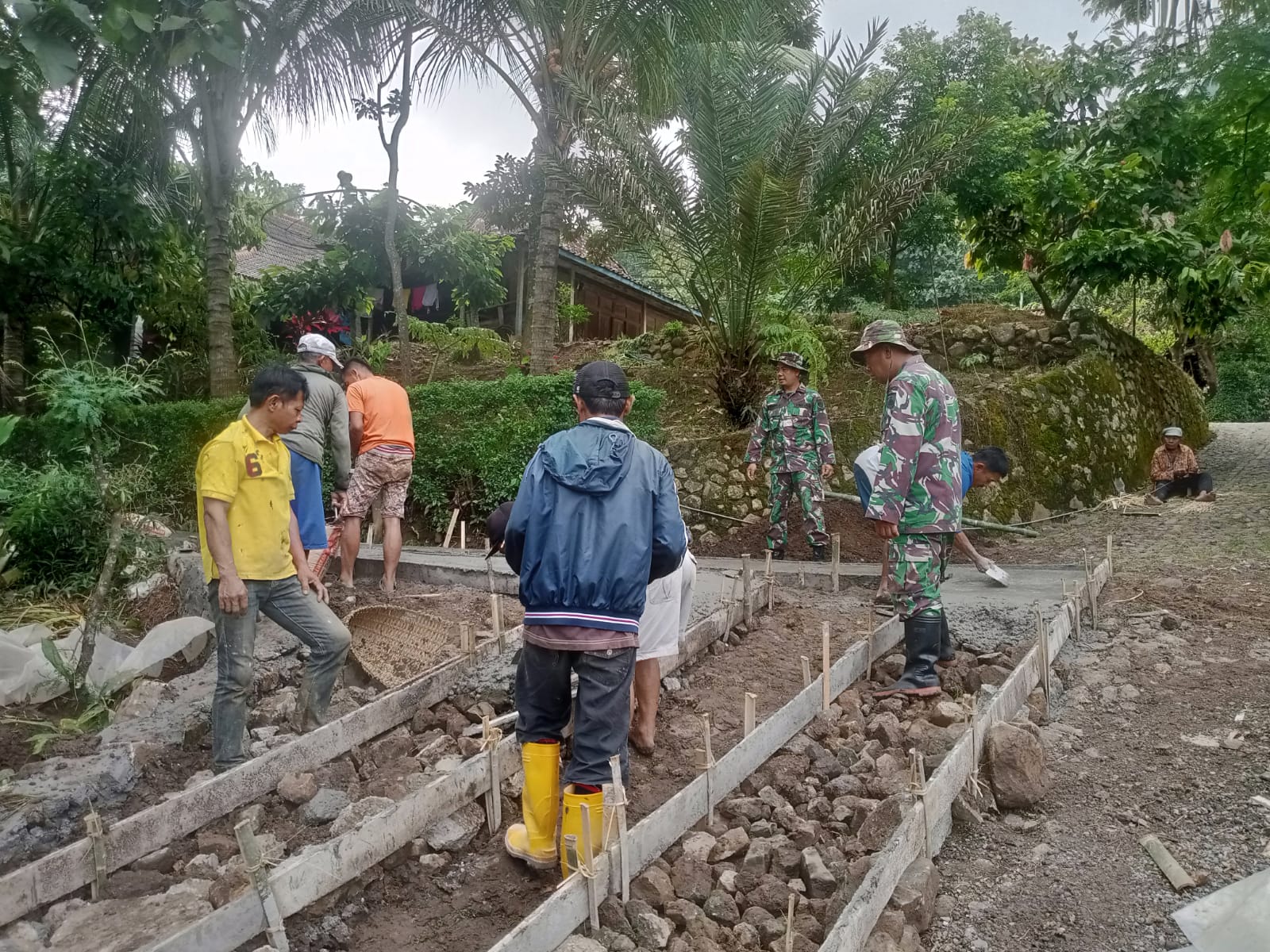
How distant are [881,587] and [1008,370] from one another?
23.4 feet

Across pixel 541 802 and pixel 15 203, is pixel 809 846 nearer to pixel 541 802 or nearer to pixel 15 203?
pixel 541 802

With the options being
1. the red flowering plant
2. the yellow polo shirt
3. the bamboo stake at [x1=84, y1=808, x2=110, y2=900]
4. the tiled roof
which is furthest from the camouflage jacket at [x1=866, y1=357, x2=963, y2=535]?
the tiled roof

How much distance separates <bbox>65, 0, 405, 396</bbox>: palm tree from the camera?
10.6 m

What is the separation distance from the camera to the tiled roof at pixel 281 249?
64.1 feet

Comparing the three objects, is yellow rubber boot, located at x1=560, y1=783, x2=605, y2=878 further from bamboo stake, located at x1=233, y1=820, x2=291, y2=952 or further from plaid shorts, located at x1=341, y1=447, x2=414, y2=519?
plaid shorts, located at x1=341, y1=447, x2=414, y2=519

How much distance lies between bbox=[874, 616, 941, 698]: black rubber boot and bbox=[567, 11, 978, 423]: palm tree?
208 inches

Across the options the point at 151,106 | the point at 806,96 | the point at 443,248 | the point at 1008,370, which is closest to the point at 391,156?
the point at 443,248

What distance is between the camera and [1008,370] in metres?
12.1

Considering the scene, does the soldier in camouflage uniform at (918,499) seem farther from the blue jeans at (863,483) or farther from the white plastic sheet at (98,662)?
the white plastic sheet at (98,662)

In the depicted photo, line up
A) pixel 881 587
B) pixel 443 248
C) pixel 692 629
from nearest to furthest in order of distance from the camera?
1. pixel 692 629
2. pixel 881 587
3. pixel 443 248

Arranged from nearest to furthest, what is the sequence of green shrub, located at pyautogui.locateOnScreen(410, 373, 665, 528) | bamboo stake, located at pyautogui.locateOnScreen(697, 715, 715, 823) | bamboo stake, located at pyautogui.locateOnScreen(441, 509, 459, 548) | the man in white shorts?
bamboo stake, located at pyautogui.locateOnScreen(697, 715, 715, 823), the man in white shorts, bamboo stake, located at pyautogui.locateOnScreen(441, 509, 459, 548), green shrub, located at pyautogui.locateOnScreen(410, 373, 665, 528)

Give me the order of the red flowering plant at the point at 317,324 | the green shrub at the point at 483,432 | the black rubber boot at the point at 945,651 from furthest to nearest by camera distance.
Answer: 1. the red flowering plant at the point at 317,324
2. the green shrub at the point at 483,432
3. the black rubber boot at the point at 945,651

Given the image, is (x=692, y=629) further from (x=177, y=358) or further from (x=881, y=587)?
(x=177, y=358)

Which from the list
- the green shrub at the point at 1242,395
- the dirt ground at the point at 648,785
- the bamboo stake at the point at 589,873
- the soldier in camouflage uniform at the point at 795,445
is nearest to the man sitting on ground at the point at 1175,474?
the soldier in camouflage uniform at the point at 795,445
